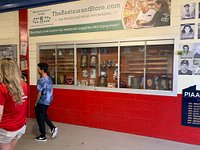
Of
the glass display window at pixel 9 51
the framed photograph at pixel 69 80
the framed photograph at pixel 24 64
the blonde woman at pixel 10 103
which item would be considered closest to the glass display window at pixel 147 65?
the framed photograph at pixel 69 80

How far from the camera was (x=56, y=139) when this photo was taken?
4473 millimetres

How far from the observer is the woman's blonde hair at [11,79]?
6.98 feet

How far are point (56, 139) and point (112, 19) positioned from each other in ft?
8.20

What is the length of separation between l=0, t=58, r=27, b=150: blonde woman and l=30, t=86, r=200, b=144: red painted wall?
2.74 metres

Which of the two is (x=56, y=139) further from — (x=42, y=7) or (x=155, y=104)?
(x=42, y=7)

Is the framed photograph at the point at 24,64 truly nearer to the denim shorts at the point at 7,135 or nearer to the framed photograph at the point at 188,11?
the framed photograph at the point at 188,11

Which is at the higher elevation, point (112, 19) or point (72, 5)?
point (72, 5)

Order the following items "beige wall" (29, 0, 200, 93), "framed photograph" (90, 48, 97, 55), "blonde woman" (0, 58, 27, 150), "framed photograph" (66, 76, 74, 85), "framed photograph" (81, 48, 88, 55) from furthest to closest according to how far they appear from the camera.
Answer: "framed photograph" (66, 76, 74, 85) < "framed photograph" (81, 48, 88, 55) < "framed photograph" (90, 48, 97, 55) < "beige wall" (29, 0, 200, 93) < "blonde woman" (0, 58, 27, 150)

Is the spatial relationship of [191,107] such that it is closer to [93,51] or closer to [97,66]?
[97,66]

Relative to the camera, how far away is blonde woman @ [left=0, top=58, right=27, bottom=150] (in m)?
2.11

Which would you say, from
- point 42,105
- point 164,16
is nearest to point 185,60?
point 164,16

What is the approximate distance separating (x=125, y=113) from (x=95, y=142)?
85 centimetres

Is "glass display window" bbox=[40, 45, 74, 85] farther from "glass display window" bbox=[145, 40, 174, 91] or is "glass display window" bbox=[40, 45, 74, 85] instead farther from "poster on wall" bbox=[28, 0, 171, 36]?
"glass display window" bbox=[145, 40, 174, 91]

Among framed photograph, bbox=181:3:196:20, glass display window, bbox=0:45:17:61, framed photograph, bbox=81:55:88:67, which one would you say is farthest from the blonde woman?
glass display window, bbox=0:45:17:61
